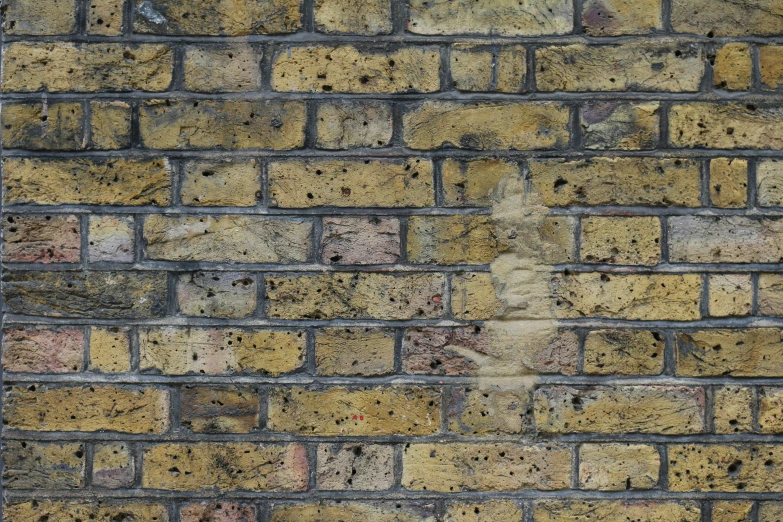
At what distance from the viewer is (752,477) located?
1.14 m

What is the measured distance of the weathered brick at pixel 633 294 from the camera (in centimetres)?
114

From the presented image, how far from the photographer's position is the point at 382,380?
45.3 inches

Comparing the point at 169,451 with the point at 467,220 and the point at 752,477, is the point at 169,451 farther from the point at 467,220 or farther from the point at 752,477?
the point at 752,477

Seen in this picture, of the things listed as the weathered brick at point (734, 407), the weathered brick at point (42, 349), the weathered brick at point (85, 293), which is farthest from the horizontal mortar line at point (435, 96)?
the weathered brick at point (734, 407)

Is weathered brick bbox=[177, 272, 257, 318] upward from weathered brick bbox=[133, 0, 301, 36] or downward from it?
downward

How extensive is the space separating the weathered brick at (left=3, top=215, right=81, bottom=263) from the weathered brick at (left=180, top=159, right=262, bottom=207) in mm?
227

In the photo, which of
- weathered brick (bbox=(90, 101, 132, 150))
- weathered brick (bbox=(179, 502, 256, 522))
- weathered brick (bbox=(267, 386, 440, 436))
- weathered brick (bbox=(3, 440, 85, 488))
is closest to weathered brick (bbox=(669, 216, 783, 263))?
weathered brick (bbox=(267, 386, 440, 436))

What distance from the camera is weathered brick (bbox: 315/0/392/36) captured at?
1146 mm

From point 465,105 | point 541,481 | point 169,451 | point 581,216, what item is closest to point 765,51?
point 581,216

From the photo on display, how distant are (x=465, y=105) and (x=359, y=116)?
21 cm

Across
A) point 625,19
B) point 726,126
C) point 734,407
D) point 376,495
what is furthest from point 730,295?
point 376,495

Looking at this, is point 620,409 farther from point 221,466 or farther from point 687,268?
point 221,466

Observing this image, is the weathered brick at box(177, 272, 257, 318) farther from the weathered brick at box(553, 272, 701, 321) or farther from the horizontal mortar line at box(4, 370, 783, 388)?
the weathered brick at box(553, 272, 701, 321)

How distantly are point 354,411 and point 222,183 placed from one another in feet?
1.67
